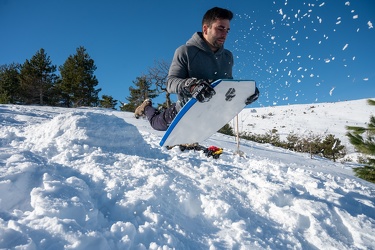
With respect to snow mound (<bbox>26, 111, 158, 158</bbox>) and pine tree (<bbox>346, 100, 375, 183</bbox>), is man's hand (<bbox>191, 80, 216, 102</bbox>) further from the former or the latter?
pine tree (<bbox>346, 100, 375, 183</bbox>)

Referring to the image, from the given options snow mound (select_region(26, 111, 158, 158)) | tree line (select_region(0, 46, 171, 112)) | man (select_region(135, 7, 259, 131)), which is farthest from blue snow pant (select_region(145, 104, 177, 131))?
tree line (select_region(0, 46, 171, 112))

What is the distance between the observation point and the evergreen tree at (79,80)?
25.9 metres

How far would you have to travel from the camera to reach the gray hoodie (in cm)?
355

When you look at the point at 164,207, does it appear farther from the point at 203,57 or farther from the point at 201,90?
the point at 203,57

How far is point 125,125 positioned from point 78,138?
1554 mm

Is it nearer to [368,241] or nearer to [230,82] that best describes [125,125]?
[230,82]

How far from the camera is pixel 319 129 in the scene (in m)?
28.1

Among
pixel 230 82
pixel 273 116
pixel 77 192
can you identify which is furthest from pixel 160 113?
pixel 273 116

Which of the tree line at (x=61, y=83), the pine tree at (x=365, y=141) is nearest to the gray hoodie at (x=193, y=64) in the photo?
the pine tree at (x=365, y=141)

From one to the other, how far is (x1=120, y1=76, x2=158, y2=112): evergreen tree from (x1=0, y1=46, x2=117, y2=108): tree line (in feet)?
12.0

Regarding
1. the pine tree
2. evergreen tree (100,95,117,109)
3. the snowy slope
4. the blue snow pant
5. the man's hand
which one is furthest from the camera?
evergreen tree (100,95,117,109)

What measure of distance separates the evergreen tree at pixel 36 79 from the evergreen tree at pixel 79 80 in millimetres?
1369

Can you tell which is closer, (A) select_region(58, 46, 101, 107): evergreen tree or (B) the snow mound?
(B) the snow mound

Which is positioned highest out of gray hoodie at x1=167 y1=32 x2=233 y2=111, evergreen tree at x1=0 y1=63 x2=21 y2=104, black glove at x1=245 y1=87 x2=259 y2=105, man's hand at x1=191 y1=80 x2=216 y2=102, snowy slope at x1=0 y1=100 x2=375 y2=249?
evergreen tree at x1=0 y1=63 x2=21 y2=104
